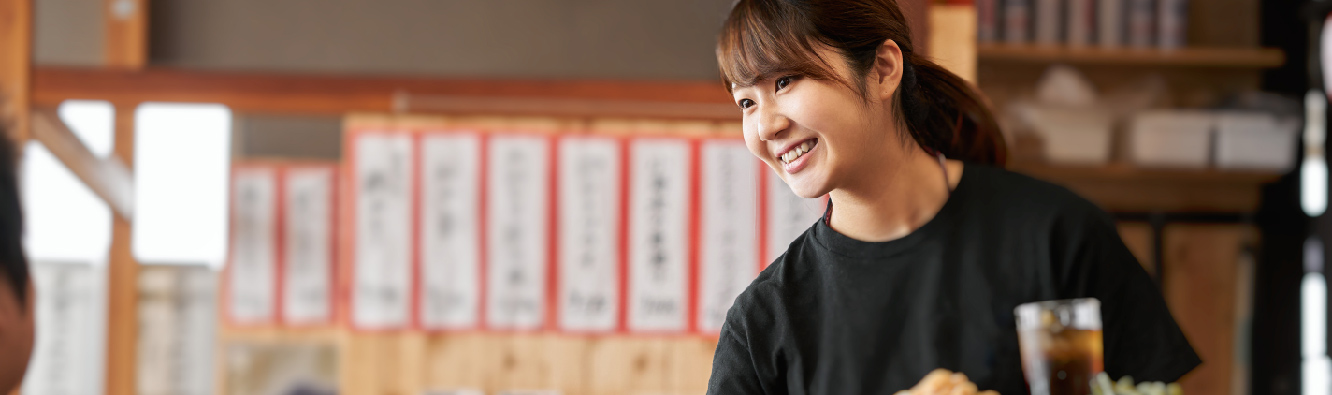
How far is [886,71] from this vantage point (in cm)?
62

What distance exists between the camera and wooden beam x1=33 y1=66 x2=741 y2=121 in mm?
1898

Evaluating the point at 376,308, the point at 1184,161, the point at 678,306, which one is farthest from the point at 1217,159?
the point at 376,308

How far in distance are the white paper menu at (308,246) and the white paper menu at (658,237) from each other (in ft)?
2.94

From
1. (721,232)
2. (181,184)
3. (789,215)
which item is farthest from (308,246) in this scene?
(789,215)

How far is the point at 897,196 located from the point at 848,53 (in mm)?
97

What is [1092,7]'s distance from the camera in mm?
2549

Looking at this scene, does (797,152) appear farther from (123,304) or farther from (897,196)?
(123,304)

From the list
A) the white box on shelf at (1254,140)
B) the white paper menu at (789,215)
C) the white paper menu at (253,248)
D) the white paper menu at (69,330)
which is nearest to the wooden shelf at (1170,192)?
the white box on shelf at (1254,140)

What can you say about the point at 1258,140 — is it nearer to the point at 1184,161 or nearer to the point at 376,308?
the point at 1184,161

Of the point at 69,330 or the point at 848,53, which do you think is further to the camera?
the point at 69,330

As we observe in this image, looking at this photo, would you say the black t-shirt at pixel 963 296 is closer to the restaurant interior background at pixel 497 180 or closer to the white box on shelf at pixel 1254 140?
the restaurant interior background at pixel 497 180

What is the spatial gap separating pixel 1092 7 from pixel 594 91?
143 cm

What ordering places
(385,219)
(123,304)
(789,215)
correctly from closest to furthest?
(789,215) → (385,219) → (123,304)

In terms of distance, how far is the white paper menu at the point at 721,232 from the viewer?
2.02m
